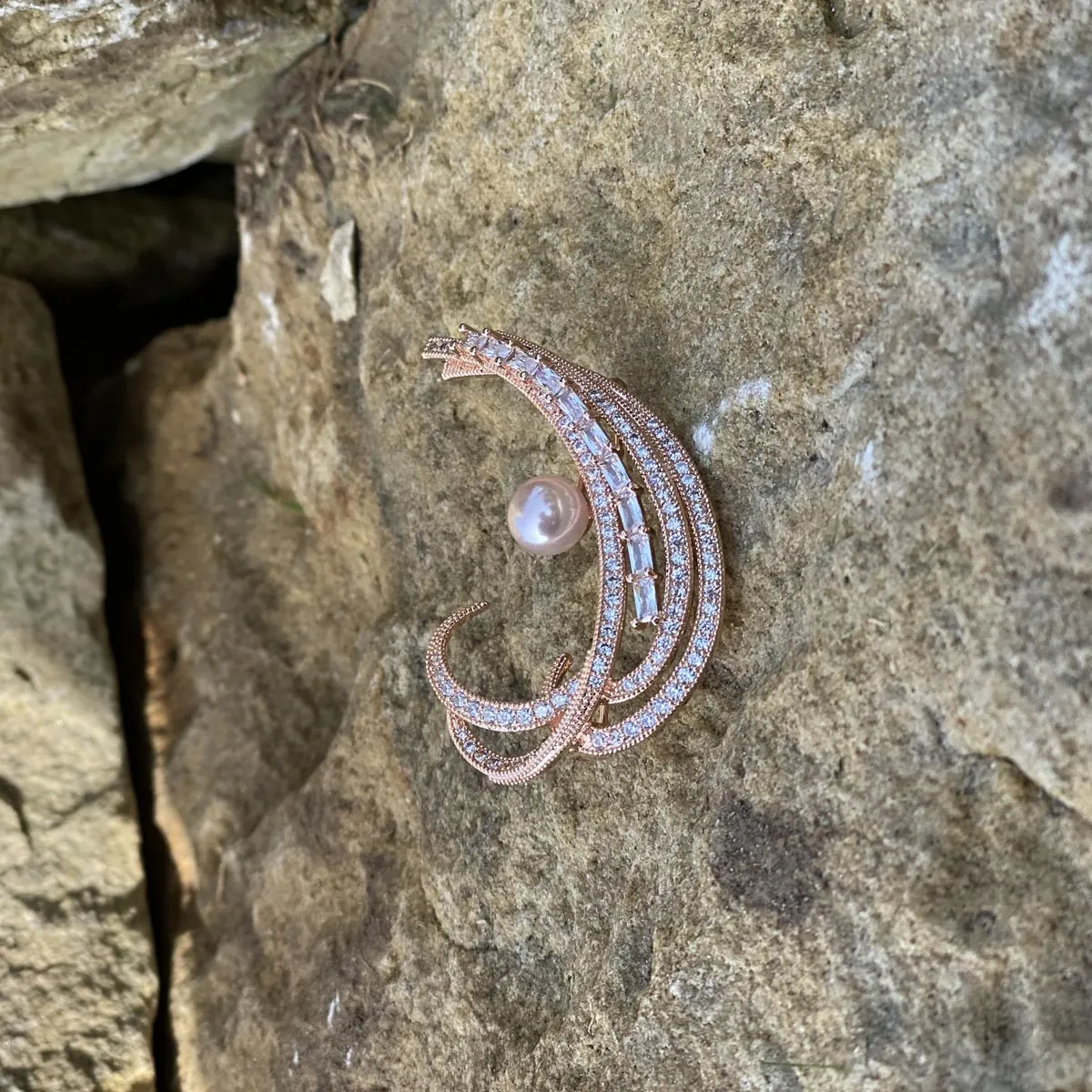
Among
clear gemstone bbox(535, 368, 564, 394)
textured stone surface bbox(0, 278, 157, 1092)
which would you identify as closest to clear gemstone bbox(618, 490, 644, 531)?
clear gemstone bbox(535, 368, 564, 394)

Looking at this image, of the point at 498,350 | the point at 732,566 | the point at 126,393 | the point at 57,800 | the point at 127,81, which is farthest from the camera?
the point at 126,393

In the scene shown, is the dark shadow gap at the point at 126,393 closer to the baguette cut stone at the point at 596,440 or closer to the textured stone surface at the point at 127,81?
the textured stone surface at the point at 127,81

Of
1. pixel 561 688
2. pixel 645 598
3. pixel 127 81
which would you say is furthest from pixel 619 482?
pixel 127 81

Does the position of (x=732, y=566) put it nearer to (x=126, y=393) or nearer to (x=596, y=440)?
(x=596, y=440)

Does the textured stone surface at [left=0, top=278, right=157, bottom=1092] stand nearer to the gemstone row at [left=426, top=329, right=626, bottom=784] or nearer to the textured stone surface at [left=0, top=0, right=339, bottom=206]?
the textured stone surface at [left=0, top=0, right=339, bottom=206]

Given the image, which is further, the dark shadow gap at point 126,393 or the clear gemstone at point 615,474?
the dark shadow gap at point 126,393

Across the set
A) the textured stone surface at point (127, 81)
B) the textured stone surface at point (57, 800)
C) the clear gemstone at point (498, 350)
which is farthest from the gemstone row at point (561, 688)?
the textured stone surface at point (57, 800)

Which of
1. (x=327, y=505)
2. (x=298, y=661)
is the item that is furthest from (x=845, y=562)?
(x=298, y=661)
